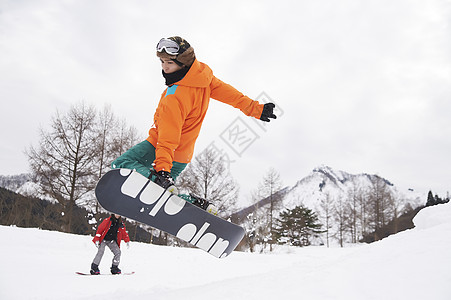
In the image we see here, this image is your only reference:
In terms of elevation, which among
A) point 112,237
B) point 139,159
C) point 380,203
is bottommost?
point 112,237

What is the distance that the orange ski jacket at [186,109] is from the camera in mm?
2490

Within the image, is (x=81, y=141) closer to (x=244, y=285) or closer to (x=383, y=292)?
(x=244, y=285)

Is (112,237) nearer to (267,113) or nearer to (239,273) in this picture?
(239,273)

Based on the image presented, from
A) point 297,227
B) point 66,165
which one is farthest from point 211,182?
point 297,227

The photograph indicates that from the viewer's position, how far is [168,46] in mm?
2625

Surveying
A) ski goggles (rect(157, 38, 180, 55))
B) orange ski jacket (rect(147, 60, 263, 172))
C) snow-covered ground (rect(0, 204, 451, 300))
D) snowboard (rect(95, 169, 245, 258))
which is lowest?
snow-covered ground (rect(0, 204, 451, 300))

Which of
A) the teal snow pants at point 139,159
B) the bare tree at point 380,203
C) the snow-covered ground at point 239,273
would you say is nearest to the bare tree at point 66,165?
the snow-covered ground at point 239,273

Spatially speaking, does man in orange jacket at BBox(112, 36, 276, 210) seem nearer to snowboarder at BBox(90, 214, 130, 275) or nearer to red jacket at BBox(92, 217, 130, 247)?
snowboarder at BBox(90, 214, 130, 275)

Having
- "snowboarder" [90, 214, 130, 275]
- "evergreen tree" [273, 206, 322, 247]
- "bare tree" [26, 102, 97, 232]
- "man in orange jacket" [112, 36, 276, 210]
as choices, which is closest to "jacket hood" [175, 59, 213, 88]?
"man in orange jacket" [112, 36, 276, 210]

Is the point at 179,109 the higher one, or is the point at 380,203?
the point at 380,203

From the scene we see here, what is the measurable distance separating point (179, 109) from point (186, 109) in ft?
0.27

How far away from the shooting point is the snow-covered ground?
1.99m

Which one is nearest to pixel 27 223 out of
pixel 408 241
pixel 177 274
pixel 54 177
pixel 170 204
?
pixel 54 177

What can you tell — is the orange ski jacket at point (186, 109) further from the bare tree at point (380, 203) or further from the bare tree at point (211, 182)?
the bare tree at point (380, 203)
